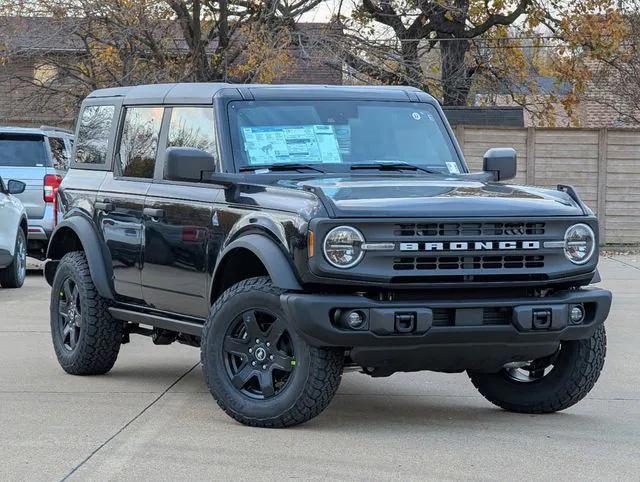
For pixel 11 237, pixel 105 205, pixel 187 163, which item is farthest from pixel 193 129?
pixel 11 237

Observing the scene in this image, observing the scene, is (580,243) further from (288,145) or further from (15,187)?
(15,187)

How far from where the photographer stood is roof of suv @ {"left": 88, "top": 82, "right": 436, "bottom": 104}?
27.4 feet

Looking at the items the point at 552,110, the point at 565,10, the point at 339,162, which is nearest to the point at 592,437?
the point at 339,162

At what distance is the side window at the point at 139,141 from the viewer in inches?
349

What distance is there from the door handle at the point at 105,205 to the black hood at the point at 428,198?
1674mm

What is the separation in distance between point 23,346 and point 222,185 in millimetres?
3741

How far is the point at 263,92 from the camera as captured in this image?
8375 mm

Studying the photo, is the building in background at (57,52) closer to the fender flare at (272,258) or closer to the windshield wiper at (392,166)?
the windshield wiper at (392,166)

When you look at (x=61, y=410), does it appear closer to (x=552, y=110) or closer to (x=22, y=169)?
(x=22, y=169)

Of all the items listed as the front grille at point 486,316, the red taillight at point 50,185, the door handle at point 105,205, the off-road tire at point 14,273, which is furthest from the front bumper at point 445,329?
the red taillight at point 50,185

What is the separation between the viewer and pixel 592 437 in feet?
23.7

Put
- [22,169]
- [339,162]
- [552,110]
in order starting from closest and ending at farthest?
[339,162], [22,169], [552,110]

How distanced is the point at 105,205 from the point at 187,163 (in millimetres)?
1507

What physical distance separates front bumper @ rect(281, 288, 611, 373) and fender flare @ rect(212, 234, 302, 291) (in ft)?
0.29
